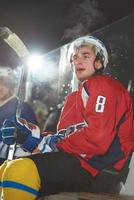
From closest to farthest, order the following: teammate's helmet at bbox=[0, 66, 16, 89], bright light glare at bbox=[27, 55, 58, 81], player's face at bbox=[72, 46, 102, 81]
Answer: player's face at bbox=[72, 46, 102, 81] → teammate's helmet at bbox=[0, 66, 16, 89] → bright light glare at bbox=[27, 55, 58, 81]

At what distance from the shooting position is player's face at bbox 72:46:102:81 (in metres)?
2.94

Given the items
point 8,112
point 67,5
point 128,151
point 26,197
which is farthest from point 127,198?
point 67,5

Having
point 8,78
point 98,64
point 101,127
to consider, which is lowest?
point 101,127

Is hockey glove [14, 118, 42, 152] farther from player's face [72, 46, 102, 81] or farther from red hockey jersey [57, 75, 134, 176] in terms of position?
player's face [72, 46, 102, 81]

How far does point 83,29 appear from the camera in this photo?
564 cm

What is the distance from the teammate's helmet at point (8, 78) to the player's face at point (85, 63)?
4.94 ft

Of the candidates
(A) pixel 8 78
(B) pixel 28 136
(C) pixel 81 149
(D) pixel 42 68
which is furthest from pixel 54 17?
(C) pixel 81 149

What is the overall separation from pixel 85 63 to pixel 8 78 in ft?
5.39

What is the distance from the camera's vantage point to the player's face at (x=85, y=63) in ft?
9.64

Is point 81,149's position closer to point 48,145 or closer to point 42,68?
point 48,145

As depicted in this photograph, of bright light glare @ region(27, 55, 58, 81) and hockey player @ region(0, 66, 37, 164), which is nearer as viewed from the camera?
hockey player @ region(0, 66, 37, 164)

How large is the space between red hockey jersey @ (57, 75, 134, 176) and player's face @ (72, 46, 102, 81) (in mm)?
347

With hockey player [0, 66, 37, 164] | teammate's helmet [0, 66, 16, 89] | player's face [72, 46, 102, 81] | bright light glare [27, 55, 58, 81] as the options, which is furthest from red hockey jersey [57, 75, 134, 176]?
bright light glare [27, 55, 58, 81]

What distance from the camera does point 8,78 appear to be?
440cm
